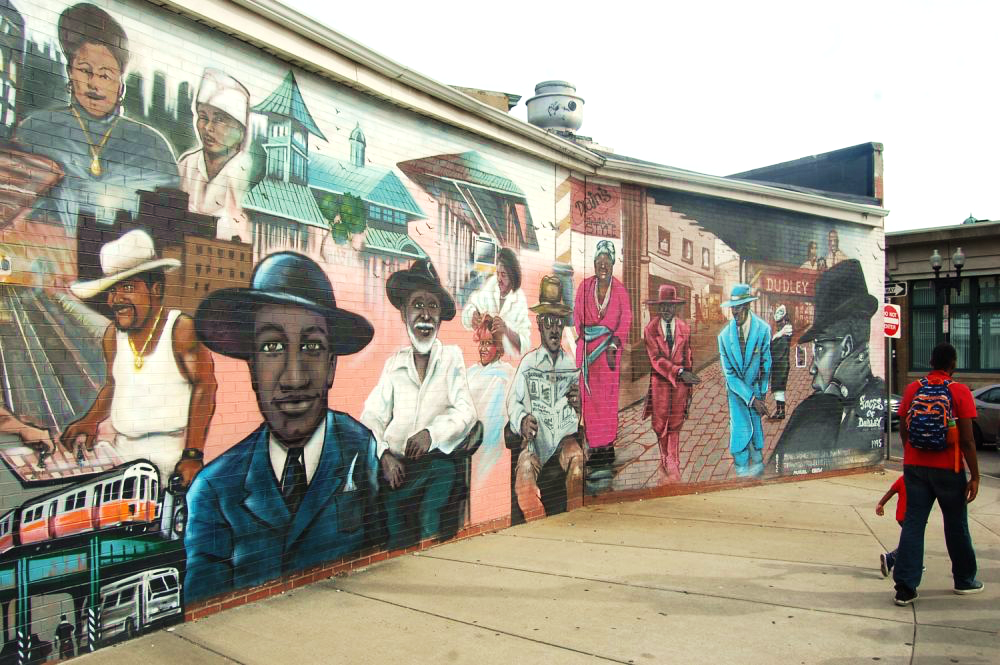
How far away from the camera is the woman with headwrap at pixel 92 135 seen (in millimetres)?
4594

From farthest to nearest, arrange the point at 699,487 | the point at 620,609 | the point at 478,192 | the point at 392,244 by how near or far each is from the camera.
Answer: the point at 699,487 → the point at 478,192 → the point at 392,244 → the point at 620,609

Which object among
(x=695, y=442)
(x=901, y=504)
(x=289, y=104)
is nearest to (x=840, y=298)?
(x=695, y=442)

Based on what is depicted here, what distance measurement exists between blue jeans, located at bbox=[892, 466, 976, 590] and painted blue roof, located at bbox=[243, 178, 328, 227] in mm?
4859

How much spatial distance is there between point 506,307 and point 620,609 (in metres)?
3.59

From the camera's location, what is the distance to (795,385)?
12.2 metres

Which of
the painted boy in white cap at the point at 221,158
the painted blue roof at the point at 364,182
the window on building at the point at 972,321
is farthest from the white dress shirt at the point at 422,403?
the window on building at the point at 972,321

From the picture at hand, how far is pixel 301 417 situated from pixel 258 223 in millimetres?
1477

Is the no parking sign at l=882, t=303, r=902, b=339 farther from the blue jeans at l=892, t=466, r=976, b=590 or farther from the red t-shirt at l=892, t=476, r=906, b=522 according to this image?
the blue jeans at l=892, t=466, r=976, b=590

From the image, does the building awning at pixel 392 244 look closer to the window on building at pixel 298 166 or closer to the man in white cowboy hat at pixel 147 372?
the window on building at pixel 298 166

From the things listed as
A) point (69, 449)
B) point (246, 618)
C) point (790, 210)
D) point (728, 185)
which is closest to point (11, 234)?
point (69, 449)

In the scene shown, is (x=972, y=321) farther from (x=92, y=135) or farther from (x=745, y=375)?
(x=92, y=135)

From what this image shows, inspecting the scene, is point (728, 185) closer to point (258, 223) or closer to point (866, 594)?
point (866, 594)

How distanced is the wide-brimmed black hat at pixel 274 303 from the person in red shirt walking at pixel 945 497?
4351 millimetres

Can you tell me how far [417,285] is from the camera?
732 cm
